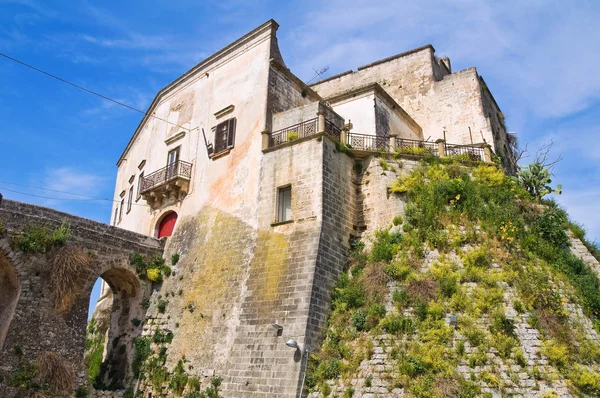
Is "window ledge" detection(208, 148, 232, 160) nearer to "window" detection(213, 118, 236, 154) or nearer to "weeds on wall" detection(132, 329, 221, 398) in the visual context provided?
"window" detection(213, 118, 236, 154)

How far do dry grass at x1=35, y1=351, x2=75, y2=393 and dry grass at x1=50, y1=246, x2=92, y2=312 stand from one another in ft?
4.63

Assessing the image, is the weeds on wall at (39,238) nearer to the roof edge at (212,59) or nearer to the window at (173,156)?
the window at (173,156)

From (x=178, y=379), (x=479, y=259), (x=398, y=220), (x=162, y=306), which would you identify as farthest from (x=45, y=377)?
(x=479, y=259)

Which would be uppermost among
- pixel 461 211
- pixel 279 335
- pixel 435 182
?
pixel 435 182

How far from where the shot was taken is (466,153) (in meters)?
17.0

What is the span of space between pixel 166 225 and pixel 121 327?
4545 millimetres

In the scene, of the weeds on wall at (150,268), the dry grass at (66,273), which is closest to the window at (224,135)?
the weeds on wall at (150,268)

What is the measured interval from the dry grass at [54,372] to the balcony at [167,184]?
761 centimetres

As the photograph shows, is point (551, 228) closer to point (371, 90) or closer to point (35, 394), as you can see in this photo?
point (371, 90)

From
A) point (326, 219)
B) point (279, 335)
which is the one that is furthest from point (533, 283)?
point (279, 335)

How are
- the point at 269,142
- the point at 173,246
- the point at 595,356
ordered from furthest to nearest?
the point at 173,246, the point at 269,142, the point at 595,356

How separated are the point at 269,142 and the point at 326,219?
3878 millimetres

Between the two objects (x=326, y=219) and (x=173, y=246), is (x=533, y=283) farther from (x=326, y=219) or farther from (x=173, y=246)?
(x=173, y=246)

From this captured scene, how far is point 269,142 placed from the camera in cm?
1636
